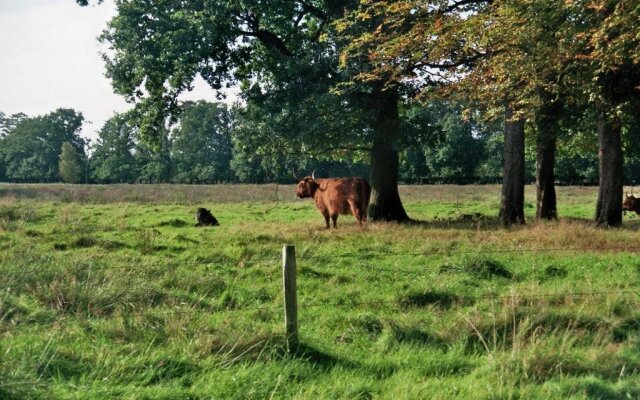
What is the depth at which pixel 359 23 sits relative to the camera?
53.6ft

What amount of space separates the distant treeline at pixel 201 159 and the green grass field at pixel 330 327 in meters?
46.0

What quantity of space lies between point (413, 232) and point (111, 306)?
10.4 metres

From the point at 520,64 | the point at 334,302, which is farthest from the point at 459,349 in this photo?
the point at 520,64

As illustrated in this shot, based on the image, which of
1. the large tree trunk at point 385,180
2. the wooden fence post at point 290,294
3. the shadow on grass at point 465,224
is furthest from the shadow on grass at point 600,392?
the large tree trunk at point 385,180

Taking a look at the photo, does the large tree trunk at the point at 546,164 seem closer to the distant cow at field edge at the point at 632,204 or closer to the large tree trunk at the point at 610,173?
the large tree trunk at the point at 610,173

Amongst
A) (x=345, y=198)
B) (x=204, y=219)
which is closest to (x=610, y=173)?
(x=345, y=198)

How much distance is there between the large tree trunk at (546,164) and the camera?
19.7 metres

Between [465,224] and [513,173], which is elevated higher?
[513,173]

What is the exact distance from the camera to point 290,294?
5820 mm

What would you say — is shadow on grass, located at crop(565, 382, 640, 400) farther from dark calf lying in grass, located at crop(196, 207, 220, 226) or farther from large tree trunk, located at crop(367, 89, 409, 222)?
dark calf lying in grass, located at crop(196, 207, 220, 226)

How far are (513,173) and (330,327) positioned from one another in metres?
13.3

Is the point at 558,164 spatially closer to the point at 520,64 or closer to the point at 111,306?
the point at 520,64

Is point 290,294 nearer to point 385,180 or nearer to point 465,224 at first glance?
point 465,224

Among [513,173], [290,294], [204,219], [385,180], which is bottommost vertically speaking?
[204,219]
